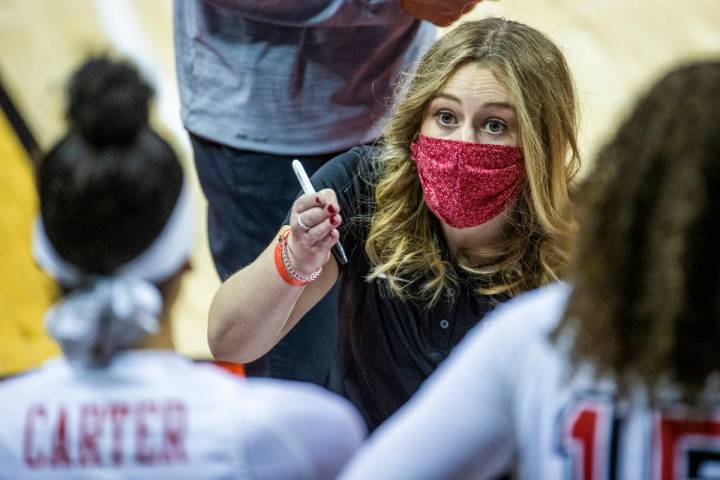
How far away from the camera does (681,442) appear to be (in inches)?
43.0

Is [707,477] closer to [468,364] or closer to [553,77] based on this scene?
[468,364]

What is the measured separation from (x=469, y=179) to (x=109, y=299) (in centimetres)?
103

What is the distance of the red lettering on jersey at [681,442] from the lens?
3.58 feet

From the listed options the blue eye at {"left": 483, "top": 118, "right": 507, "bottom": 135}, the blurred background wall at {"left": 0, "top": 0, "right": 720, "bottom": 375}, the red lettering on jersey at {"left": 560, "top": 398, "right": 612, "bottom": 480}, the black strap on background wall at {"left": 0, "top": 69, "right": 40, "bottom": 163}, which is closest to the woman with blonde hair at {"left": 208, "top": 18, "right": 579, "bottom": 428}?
the blue eye at {"left": 483, "top": 118, "right": 507, "bottom": 135}

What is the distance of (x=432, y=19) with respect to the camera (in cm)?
240

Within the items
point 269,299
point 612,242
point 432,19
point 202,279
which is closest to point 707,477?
point 612,242

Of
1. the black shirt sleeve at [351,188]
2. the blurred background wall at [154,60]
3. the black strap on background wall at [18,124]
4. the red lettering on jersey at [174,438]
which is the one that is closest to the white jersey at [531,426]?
the red lettering on jersey at [174,438]

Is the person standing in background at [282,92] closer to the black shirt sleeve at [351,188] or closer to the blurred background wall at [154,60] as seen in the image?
the black shirt sleeve at [351,188]

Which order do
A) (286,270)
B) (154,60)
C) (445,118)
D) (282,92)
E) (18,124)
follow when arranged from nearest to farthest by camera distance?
(286,270), (445,118), (282,92), (18,124), (154,60)

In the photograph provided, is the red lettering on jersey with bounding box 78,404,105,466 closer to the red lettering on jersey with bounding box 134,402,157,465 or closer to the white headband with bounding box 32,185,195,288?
the red lettering on jersey with bounding box 134,402,157,465

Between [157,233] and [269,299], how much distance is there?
89cm

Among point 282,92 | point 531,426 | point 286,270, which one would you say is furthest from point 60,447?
point 282,92

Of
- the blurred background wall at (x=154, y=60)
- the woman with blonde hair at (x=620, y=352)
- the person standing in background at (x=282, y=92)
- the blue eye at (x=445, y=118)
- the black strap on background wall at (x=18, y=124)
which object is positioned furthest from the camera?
the black strap on background wall at (x=18, y=124)

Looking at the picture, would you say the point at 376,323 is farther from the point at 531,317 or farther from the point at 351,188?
the point at 531,317
